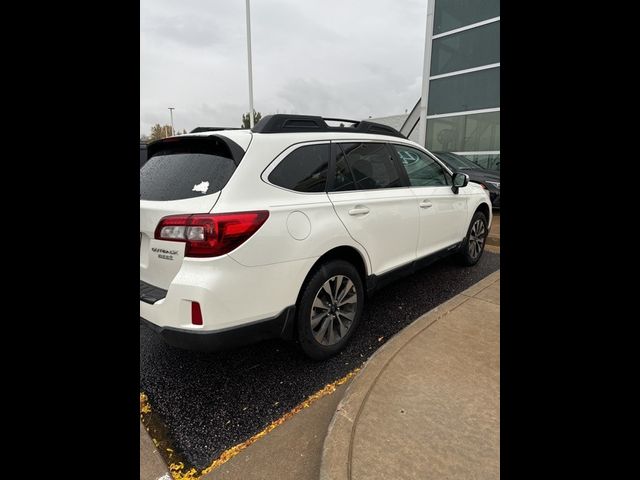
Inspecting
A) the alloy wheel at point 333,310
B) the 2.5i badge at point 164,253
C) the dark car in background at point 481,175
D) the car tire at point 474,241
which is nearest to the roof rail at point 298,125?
the 2.5i badge at point 164,253

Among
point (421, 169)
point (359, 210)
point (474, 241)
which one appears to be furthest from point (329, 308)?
point (474, 241)

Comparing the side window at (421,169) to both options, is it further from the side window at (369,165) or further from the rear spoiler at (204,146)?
the rear spoiler at (204,146)

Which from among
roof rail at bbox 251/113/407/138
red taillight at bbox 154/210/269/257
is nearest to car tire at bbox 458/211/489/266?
roof rail at bbox 251/113/407/138

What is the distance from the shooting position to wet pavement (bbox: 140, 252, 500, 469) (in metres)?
2.16

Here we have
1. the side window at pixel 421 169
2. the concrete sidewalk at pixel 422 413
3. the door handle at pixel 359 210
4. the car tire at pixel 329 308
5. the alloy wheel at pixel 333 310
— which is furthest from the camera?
the side window at pixel 421 169

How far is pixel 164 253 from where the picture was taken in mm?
2230

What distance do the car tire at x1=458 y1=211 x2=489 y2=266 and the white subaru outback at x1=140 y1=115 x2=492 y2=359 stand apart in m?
1.58

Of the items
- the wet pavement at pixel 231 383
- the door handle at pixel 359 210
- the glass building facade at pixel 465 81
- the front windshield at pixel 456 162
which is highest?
the glass building facade at pixel 465 81

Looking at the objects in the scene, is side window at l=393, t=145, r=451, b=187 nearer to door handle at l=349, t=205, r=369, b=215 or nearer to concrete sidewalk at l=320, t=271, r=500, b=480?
door handle at l=349, t=205, r=369, b=215

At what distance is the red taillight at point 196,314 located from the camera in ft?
6.82
